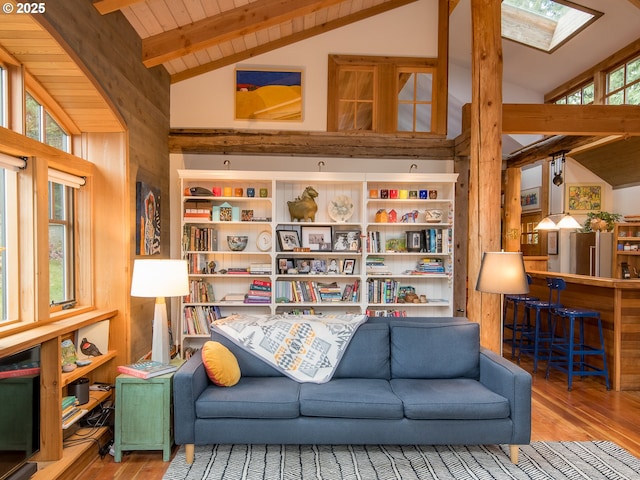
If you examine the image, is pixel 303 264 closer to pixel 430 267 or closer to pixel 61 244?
pixel 430 267

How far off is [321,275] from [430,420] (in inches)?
85.6

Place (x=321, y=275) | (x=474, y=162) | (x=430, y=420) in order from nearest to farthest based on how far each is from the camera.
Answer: (x=430, y=420)
(x=474, y=162)
(x=321, y=275)

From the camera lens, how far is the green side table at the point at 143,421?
100 inches

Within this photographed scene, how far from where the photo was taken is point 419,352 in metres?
3.04

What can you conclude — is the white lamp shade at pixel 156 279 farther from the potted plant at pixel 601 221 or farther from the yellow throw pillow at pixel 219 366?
the potted plant at pixel 601 221

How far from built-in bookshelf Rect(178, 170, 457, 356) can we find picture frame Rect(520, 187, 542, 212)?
5.43 m

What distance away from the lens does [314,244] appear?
180 inches

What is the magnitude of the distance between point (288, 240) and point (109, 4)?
2623mm

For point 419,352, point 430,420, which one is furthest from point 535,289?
point 430,420

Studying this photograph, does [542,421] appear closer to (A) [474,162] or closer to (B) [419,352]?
(B) [419,352]

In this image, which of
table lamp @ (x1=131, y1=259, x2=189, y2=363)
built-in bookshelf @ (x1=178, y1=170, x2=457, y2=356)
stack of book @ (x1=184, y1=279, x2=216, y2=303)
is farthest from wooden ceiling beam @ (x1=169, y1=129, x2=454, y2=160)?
table lamp @ (x1=131, y1=259, x2=189, y2=363)

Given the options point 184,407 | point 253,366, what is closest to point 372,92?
point 253,366

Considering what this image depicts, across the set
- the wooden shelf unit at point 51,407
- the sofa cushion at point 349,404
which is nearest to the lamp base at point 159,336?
the wooden shelf unit at point 51,407

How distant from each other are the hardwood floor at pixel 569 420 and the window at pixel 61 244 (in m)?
1.22
